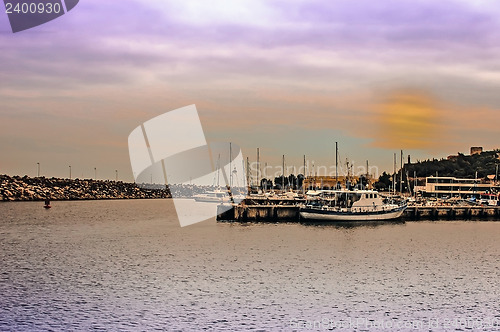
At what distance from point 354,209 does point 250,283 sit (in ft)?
178

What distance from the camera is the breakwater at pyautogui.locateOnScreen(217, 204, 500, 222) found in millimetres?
95438

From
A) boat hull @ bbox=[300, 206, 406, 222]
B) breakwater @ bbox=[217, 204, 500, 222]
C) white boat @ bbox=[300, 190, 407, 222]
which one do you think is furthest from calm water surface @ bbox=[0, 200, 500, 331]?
breakwater @ bbox=[217, 204, 500, 222]

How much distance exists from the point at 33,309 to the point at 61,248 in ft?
100

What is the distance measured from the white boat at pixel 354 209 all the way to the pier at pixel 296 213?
531 cm

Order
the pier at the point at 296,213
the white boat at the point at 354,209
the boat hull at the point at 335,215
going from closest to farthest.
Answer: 1. the boat hull at the point at 335,215
2. the white boat at the point at 354,209
3. the pier at the point at 296,213

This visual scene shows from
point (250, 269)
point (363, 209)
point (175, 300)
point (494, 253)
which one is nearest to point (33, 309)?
point (175, 300)

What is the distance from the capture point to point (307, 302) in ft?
112

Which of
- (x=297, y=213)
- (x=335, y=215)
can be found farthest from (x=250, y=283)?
(x=297, y=213)

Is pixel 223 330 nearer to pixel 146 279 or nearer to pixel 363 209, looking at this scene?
pixel 146 279

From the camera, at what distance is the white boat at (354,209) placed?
298 ft

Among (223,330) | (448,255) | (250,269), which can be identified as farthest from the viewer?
(448,255)

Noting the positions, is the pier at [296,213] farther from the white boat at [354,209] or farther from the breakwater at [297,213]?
the white boat at [354,209]

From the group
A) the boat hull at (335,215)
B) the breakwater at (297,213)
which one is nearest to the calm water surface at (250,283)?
the boat hull at (335,215)

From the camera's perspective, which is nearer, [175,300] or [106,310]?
[106,310]
